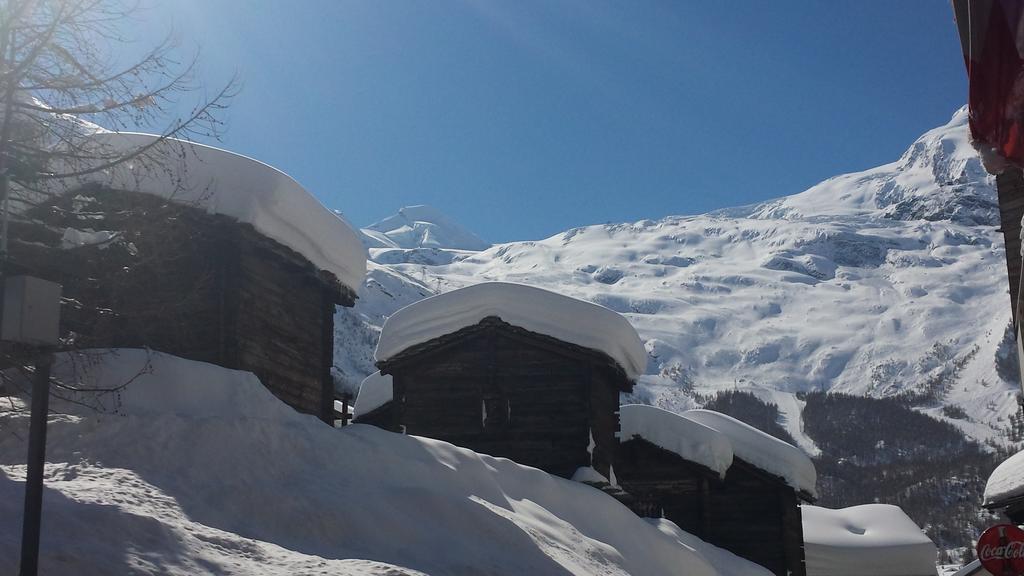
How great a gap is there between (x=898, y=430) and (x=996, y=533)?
170102 mm

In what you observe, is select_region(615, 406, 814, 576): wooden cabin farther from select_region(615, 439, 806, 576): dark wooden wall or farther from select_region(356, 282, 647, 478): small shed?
select_region(356, 282, 647, 478): small shed

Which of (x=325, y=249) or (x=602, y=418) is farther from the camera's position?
(x=602, y=418)

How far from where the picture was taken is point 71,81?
8891 mm

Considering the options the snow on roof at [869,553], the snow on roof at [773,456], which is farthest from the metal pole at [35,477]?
the snow on roof at [869,553]

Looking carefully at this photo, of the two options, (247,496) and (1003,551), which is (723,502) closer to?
(1003,551)

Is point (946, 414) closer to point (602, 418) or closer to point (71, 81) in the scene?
point (602, 418)

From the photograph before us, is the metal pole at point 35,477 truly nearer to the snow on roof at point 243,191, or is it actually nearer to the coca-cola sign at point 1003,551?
the snow on roof at point 243,191

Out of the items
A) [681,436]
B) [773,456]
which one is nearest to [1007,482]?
[773,456]

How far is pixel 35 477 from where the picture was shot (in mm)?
6832

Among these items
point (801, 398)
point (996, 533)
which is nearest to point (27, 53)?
point (996, 533)

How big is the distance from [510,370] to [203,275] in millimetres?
8302

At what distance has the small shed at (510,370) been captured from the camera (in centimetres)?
1864

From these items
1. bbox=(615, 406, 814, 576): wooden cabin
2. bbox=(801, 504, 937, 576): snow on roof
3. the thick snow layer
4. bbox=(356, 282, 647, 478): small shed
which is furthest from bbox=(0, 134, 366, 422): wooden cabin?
bbox=(801, 504, 937, 576): snow on roof

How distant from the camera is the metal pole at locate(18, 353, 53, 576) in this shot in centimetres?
676
